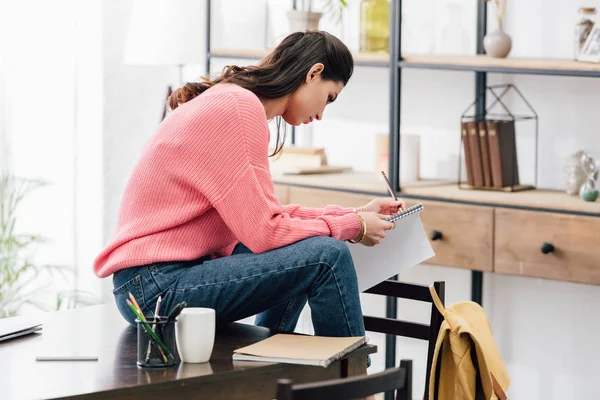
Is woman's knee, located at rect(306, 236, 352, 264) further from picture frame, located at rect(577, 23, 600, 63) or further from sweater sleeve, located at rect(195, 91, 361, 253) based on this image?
picture frame, located at rect(577, 23, 600, 63)

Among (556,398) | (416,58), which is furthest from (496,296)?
(416,58)

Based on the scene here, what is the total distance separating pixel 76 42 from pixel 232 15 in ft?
2.02

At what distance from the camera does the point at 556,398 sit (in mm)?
3275

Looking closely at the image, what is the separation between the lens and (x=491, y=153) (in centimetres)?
306

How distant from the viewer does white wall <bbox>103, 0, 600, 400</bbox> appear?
3156mm

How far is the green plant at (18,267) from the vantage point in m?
3.48

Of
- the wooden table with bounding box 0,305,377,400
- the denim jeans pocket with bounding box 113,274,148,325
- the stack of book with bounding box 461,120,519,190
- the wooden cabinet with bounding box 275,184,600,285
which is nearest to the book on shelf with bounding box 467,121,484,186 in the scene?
the stack of book with bounding box 461,120,519,190

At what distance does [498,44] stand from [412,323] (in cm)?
111

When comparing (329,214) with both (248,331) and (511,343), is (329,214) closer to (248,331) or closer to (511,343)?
(248,331)

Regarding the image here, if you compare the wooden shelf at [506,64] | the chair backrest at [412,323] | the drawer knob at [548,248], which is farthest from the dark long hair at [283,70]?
the drawer knob at [548,248]

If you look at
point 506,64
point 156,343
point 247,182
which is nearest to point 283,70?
point 247,182

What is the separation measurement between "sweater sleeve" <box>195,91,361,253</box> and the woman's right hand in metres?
0.17

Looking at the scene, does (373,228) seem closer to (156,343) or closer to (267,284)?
(267,284)

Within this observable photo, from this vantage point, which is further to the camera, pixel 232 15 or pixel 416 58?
pixel 232 15
